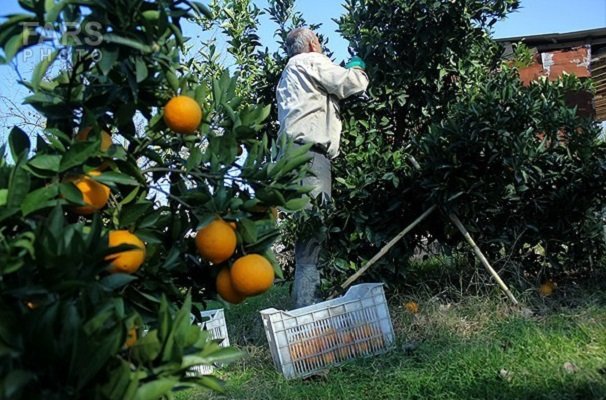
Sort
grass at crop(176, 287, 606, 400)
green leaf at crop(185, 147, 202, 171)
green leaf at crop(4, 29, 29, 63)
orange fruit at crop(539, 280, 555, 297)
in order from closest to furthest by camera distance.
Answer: green leaf at crop(4, 29, 29, 63) < green leaf at crop(185, 147, 202, 171) < grass at crop(176, 287, 606, 400) < orange fruit at crop(539, 280, 555, 297)

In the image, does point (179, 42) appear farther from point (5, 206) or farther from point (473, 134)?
point (473, 134)

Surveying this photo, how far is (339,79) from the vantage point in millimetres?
4062

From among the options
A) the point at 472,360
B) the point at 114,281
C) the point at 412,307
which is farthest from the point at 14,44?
the point at 412,307

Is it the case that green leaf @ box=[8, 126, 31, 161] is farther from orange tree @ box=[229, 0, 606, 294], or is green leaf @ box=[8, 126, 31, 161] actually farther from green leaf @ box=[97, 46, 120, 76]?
orange tree @ box=[229, 0, 606, 294]

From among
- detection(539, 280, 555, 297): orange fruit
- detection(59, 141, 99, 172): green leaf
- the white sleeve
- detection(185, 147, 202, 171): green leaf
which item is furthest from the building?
detection(59, 141, 99, 172): green leaf

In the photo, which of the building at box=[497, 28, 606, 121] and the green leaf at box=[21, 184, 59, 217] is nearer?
the green leaf at box=[21, 184, 59, 217]

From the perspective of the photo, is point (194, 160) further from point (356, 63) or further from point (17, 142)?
point (356, 63)

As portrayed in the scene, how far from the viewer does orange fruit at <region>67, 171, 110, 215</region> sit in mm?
1374

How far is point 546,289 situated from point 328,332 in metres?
1.68

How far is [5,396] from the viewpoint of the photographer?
3.11 ft

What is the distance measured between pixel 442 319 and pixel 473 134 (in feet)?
3.85

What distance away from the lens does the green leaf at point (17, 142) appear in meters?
1.42

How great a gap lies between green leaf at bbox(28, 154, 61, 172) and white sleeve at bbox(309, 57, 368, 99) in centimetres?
291

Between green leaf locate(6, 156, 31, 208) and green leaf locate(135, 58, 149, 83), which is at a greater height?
green leaf locate(135, 58, 149, 83)
